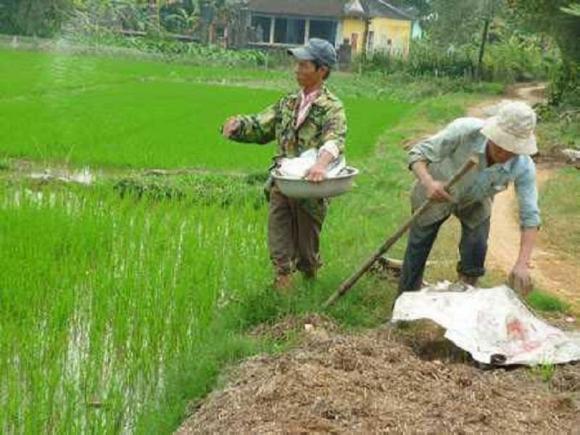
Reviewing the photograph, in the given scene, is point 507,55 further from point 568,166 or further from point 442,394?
point 442,394

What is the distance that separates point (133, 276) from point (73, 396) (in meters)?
1.75

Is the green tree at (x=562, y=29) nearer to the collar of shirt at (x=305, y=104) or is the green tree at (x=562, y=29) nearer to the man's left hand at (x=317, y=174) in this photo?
the collar of shirt at (x=305, y=104)

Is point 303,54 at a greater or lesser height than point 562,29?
greater

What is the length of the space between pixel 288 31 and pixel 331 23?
179 centimetres

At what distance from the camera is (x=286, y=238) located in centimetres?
528

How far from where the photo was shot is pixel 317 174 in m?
4.72

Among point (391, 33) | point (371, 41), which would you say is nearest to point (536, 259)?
point (371, 41)

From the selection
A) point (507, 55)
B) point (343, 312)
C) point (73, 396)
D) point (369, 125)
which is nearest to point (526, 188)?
point (343, 312)

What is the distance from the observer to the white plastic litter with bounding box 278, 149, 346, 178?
16.0 ft

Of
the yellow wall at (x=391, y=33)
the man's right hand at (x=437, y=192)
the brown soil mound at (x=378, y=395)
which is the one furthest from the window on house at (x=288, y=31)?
the brown soil mound at (x=378, y=395)

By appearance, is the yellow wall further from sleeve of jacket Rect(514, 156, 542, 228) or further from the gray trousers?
sleeve of jacket Rect(514, 156, 542, 228)

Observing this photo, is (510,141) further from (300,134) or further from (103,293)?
(103,293)

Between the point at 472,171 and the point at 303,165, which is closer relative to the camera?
the point at 472,171

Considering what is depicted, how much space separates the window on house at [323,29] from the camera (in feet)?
124
